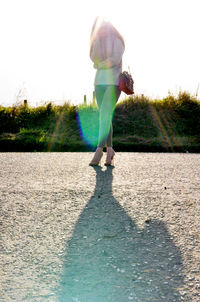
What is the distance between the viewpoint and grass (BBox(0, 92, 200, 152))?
360 inches

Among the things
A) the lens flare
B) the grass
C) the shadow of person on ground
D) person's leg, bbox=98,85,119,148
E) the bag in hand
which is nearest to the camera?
the shadow of person on ground

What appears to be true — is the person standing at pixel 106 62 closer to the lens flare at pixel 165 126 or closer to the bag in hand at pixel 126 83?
the bag in hand at pixel 126 83

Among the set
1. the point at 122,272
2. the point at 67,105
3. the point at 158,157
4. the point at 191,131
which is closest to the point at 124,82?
the point at 158,157

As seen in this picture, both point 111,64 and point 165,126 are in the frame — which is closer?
point 111,64

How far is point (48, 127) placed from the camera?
11.1 m

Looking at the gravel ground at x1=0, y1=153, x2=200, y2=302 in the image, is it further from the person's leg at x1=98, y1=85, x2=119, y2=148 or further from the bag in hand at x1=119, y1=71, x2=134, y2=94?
the bag in hand at x1=119, y1=71, x2=134, y2=94

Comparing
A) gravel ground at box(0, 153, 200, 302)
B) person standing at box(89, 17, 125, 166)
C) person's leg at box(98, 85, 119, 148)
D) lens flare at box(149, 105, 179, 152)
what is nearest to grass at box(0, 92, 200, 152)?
lens flare at box(149, 105, 179, 152)

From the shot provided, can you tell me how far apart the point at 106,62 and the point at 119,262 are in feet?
11.4

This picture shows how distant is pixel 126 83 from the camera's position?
522 cm

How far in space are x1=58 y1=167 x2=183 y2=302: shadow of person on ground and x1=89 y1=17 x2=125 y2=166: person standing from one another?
94.4 inches

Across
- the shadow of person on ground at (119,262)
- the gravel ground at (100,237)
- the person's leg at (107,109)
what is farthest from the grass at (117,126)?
the shadow of person on ground at (119,262)

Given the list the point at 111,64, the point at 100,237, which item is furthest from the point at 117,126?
the point at 100,237

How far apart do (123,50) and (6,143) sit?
5.11 metres

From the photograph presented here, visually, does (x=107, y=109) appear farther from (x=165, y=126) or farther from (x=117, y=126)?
(x=165, y=126)
